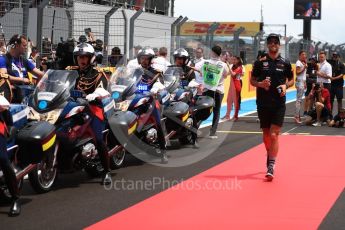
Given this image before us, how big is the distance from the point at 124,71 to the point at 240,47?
1556cm

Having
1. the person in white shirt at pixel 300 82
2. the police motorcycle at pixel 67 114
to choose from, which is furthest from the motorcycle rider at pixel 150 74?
the person in white shirt at pixel 300 82

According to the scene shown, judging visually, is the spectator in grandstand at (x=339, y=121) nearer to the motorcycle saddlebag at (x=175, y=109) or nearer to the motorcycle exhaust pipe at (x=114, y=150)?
the motorcycle saddlebag at (x=175, y=109)

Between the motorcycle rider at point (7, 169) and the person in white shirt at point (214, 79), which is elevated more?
the person in white shirt at point (214, 79)

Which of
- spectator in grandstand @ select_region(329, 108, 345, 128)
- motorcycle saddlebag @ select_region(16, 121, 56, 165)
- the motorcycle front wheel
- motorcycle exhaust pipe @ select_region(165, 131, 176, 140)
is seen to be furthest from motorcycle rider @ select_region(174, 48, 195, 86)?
spectator in grandstand @ select_region(329, 108, 345, 128)

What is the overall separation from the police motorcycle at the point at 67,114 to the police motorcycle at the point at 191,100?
3.64 meters

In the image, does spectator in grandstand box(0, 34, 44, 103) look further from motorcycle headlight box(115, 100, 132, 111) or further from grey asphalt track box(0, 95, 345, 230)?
grey asphalt track box(0, 95, 345, 230)

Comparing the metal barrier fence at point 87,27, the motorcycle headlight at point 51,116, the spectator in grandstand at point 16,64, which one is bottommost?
the motorcycle headlight at point 51,116

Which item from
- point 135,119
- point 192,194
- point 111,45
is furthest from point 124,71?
point 111,45

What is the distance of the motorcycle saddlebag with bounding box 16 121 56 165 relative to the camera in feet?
24.5

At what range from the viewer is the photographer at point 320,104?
17266 mm

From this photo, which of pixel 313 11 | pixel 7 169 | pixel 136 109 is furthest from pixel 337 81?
pixel 313 11

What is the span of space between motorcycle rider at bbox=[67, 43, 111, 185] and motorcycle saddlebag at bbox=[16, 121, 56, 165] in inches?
43.2

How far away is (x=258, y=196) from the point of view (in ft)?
27.2

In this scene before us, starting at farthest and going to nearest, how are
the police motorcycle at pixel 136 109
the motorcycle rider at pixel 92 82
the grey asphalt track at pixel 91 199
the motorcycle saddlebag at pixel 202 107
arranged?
the motorcycle saddlebag at pixel 202 107
the police motorcycle at pixel 136 109
the motorcycle rider at pixel 92 82
the grey asphalt track at pixel 91 199
